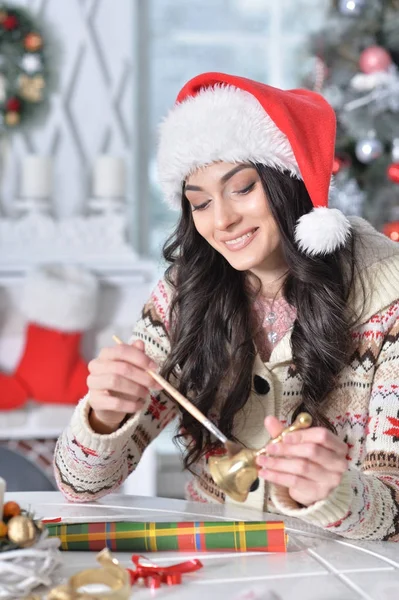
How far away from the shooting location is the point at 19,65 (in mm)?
3145

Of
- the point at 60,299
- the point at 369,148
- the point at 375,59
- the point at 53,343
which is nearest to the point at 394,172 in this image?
the point at 369,148

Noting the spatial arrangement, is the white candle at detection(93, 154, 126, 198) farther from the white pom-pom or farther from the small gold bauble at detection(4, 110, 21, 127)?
the white pom-pom

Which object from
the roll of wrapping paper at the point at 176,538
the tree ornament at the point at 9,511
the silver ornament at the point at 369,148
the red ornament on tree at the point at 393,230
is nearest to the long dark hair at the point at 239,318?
the roll of wrapping paper at the point at 176,538

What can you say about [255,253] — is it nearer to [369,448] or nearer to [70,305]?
[369,448]

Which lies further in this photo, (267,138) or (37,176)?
(37,176)

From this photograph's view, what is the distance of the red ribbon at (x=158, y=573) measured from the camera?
1.00 m

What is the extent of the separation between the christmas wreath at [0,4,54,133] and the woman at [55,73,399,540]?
1.70 m

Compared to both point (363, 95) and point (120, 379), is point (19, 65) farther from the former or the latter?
point (120, 379)

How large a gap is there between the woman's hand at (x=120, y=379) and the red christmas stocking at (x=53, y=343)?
1.67 meters

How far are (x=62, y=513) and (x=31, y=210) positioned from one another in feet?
6.51

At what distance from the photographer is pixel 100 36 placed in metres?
3.27

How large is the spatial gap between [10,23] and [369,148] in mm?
1303

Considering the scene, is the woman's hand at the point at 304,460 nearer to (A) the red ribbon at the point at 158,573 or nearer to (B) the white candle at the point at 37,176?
(A) the red ribbon at the point at 158,573

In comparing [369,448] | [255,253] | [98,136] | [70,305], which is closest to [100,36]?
[98,136]
